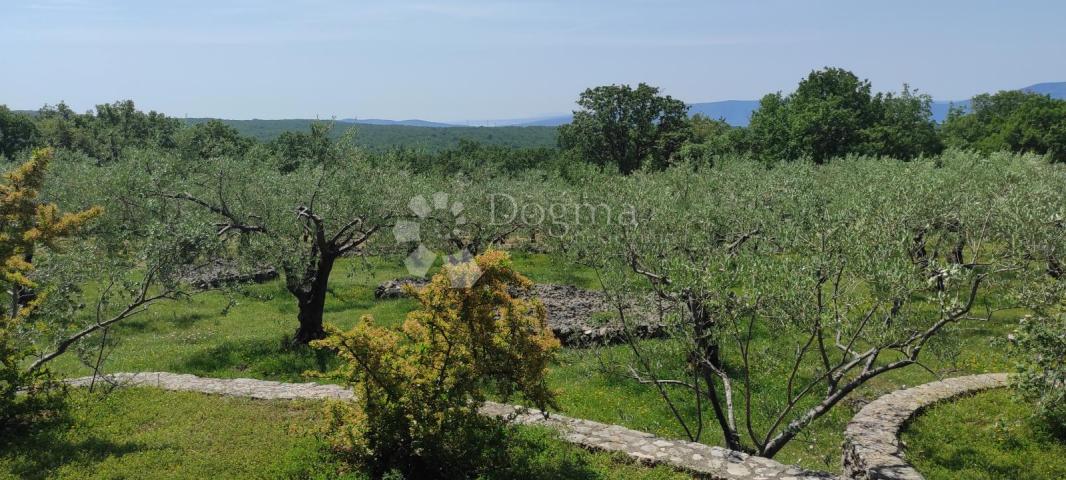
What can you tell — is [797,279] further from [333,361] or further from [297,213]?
[297,213]

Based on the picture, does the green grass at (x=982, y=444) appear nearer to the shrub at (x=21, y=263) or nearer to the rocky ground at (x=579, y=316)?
the rocky ground at (x=579, y=316)

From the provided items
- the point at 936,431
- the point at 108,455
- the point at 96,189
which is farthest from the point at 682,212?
the point at 96,189

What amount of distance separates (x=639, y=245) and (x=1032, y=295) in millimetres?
6984

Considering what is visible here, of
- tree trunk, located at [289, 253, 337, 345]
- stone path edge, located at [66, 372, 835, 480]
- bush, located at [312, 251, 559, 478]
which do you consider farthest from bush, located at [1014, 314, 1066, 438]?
tree trunk, located at [289, 253, 337, 345]

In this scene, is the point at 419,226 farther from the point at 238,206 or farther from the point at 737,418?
the point at 737,418

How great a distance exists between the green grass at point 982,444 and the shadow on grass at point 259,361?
14982 mm

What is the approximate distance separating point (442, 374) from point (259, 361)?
35.7ft

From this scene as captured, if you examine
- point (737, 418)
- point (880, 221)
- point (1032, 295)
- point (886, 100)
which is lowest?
point (737, 418)

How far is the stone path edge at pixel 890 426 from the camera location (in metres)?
10.9

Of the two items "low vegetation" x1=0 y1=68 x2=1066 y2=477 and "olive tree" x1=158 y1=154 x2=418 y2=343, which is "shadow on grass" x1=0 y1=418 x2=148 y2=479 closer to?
"low vegetation" x1=0 y1=68 x2=1066 y2=477

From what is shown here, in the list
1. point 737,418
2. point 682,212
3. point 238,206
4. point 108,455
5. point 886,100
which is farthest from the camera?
point 886,100

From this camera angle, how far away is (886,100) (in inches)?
2734

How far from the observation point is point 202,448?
11500 millimetres

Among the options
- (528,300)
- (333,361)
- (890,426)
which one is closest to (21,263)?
(333,361)
